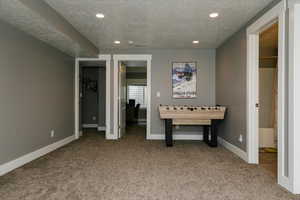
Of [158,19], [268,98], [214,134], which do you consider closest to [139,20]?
[158,19]

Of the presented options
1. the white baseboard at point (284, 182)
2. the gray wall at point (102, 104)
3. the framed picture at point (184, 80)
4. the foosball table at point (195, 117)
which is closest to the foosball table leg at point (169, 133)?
the foosball table at point (195, 117)

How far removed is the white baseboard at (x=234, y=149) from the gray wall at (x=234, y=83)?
0.07 meters

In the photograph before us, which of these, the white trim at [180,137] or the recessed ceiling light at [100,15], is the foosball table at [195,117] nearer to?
the white trim at [180,137]

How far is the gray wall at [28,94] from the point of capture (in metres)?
2.65

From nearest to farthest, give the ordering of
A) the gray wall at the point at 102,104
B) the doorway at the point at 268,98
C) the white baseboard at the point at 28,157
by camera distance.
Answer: the white baseboard at the point at 28,157, the doorway at the point at 268,98, the gray wall at the point at 102,104

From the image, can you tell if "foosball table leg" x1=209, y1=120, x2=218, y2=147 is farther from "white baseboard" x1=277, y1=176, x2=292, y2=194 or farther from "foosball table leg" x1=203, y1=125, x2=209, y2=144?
"white baseboard" x1=277, y1=176, x2=292, y2=194

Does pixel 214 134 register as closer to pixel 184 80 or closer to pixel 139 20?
pixel 184 80

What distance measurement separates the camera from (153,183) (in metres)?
2.33

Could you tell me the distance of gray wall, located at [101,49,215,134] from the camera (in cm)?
491

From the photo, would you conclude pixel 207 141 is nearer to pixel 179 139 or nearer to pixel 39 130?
pixel 179 139

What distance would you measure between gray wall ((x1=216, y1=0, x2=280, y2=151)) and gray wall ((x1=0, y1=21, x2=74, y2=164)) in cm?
366

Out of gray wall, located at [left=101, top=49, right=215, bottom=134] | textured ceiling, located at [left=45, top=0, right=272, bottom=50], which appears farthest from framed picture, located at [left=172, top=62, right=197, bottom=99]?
textured ceiling, located at [left=45, top=0, right=272, bottom=50]

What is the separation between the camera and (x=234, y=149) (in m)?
3.62

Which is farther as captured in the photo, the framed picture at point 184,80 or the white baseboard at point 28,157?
the framed picture at point 184,80
